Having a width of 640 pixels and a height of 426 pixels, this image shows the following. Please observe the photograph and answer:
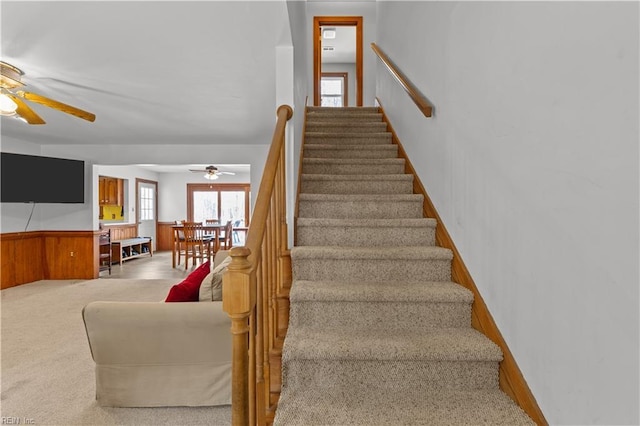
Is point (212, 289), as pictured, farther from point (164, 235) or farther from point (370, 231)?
Answer: point (164, 235)

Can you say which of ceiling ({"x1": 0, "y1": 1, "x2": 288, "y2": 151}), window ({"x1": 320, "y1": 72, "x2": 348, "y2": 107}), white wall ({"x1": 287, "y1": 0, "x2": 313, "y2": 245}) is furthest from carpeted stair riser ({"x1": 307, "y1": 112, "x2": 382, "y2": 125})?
window ({"x1": 320, "y1": 72, "x2": 348, "y2": 107})

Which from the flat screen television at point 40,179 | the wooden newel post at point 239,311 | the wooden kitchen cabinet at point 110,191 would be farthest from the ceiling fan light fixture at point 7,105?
the wooden kitchen cabinet at point 110,191

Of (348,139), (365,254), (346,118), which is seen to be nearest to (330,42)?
(346,118)

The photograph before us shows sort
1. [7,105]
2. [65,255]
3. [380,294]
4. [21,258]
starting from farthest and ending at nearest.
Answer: [65,255]
[21,258]
[7,105]
[380,294]

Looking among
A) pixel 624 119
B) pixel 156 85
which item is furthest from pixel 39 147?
pixel 624 119

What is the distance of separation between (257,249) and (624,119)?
1.07 meters

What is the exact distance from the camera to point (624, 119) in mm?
944

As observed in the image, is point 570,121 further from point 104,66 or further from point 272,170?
point 104,66

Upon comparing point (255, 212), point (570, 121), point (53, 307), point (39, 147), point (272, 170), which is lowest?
point (53, 307)

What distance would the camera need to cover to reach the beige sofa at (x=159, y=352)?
6.57 ft

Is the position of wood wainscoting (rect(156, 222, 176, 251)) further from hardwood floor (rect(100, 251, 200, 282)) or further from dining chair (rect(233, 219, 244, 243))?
dining chair (rect(233, 219, 244, 243))

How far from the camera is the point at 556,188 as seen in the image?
120 cm

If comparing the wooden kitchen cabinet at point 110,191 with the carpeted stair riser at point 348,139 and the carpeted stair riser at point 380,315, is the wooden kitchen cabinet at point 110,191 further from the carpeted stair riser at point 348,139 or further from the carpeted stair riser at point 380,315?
the carpeted stair riser at point 380,315

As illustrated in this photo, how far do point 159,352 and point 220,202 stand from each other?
869 cm
